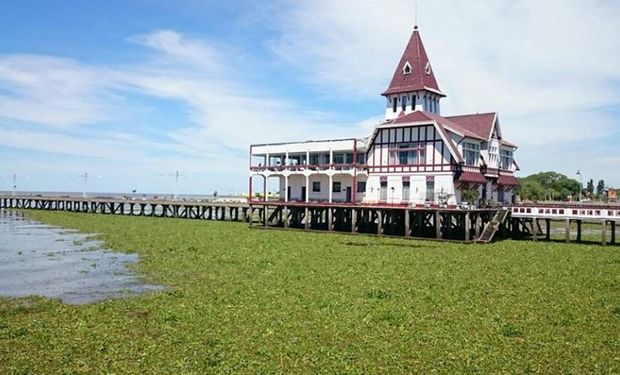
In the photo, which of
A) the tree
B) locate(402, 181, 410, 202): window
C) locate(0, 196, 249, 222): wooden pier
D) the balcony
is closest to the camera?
locate(402, 181, 410, 202): window

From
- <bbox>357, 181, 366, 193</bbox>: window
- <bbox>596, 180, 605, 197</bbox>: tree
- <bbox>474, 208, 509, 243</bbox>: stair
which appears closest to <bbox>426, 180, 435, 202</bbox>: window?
<bbox>474, 208, 509, 243</bbox>: stair

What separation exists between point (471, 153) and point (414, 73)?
33.0 feet

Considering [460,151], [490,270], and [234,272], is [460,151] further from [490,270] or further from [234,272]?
[234,272]

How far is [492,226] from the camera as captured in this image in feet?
128

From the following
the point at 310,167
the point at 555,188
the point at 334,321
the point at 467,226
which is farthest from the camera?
the point at 555,188

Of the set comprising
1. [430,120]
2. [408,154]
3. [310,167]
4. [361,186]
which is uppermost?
[430,120]

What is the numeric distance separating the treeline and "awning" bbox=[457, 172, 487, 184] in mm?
70290

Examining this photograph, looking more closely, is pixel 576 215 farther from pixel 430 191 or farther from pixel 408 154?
pixel 408 154

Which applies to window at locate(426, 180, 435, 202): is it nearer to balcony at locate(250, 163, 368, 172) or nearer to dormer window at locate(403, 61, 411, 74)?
balcony at locate(250, 163, 368, 172)

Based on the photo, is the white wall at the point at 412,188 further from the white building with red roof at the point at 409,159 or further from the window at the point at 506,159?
the window at the point at 506,159

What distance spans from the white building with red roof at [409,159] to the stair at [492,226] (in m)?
2.07

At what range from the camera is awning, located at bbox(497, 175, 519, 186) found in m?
46.7

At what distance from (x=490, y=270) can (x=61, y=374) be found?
17.8 metres

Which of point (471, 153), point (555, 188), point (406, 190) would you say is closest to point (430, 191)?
point (406, 190)
